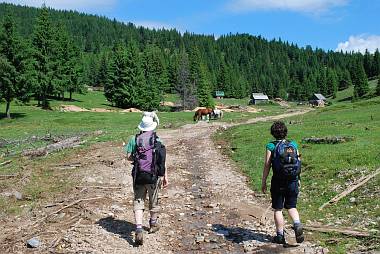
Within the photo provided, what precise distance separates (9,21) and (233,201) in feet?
170

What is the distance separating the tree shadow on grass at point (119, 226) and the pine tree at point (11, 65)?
46.6 meters

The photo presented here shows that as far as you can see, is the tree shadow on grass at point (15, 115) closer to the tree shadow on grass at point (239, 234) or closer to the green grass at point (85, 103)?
the green grass at point (85, 103)

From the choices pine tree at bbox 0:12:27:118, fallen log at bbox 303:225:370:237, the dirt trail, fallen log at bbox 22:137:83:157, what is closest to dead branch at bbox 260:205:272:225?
the dirt trail

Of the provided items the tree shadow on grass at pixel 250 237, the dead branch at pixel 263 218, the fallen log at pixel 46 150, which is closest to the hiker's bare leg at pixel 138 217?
the tree shadow on grass at pixel 250 237

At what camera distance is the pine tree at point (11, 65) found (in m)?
52.8

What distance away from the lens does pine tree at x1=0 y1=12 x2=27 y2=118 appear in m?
52.8

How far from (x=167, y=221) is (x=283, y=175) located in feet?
12.0

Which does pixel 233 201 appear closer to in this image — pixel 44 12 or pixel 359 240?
pixel 359 240

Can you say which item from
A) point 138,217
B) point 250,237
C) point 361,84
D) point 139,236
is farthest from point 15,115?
point 361,84

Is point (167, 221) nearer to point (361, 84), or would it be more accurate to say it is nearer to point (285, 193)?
point (285, 193)

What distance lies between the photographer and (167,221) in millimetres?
11133

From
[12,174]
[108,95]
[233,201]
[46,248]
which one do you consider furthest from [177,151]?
[108,95]

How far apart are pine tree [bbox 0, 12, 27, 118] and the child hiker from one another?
163 feet

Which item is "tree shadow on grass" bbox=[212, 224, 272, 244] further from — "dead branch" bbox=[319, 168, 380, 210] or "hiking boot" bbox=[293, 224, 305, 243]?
"dead branch" bbox=[319, 168, 380, 210]
